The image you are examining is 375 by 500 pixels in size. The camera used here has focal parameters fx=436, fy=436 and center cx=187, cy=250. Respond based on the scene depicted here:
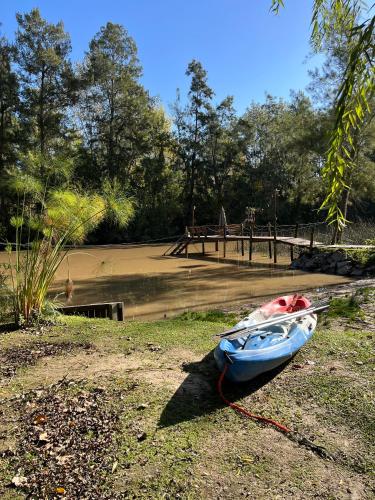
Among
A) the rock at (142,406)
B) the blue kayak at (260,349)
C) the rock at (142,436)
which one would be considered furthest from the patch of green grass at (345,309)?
the rock at (142,436)

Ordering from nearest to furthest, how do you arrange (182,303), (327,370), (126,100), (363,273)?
(327,370)
(182,303)
(363,273)
(126,100)

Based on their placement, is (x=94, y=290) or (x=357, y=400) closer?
(x=357, y=400)

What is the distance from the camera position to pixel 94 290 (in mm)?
12672

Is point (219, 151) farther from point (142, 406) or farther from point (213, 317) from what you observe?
Answer: point (142, 406)

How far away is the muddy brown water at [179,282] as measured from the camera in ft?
35.2

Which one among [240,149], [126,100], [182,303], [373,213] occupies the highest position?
[126,100]

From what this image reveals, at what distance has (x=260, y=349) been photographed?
4.21 meters

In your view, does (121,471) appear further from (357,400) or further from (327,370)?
(327,370)

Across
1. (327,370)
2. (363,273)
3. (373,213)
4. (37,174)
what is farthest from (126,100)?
(327,370)

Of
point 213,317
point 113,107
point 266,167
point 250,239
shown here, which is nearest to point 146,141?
point 113,107

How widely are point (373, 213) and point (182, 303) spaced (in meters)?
24.5

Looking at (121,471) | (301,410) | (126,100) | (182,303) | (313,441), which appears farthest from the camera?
(126,100)

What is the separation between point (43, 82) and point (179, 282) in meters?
19.5

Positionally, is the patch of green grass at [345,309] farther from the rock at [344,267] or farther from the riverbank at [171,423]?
the rock at [344,267]
